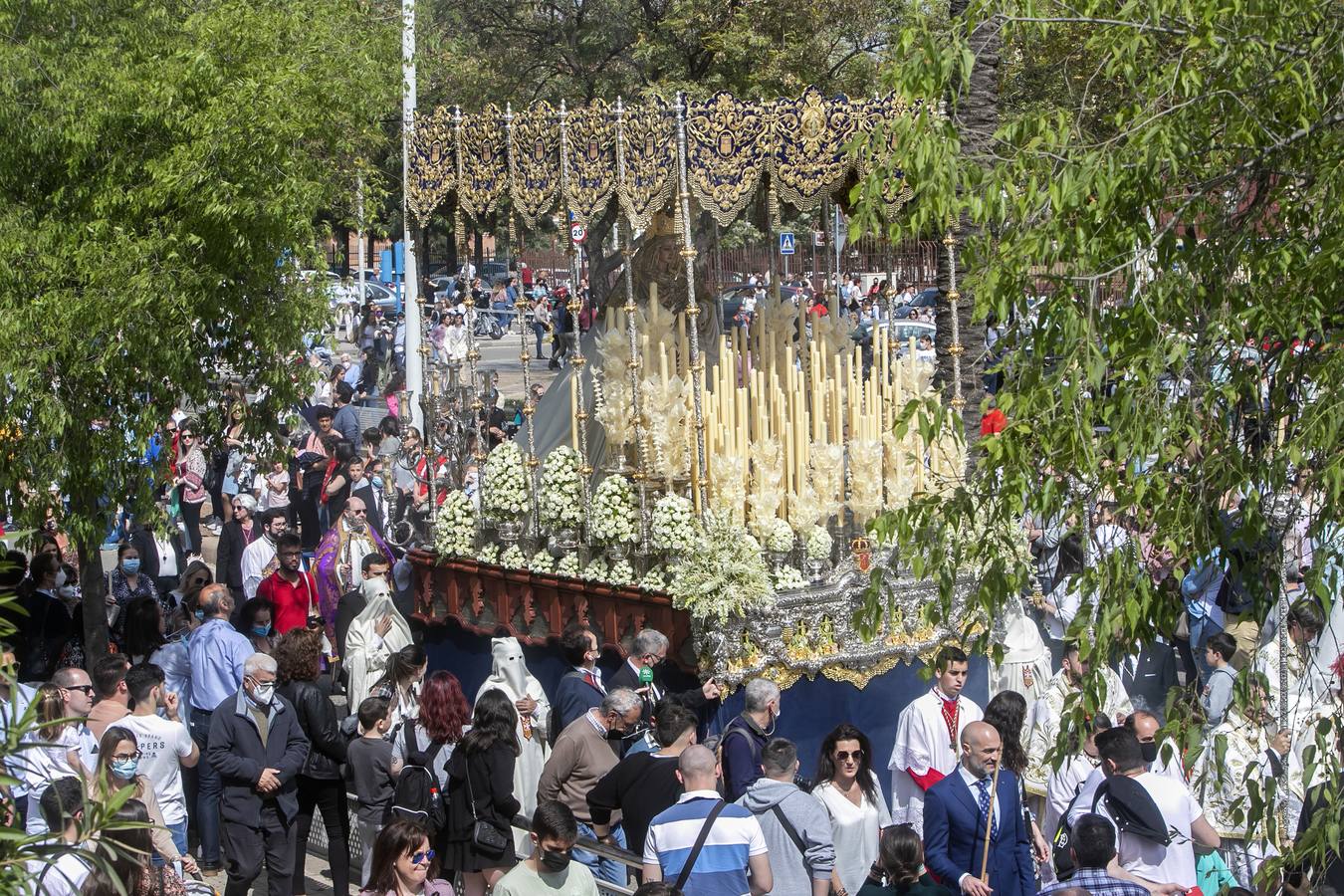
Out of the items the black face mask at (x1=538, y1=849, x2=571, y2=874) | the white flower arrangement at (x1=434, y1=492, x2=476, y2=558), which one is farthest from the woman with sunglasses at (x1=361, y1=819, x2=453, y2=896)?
the white flower arrangement at (x1=434, y1=492, x2=476, y2=558)

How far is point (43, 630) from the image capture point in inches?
446

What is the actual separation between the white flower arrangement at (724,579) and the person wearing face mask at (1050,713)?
179 centimetres

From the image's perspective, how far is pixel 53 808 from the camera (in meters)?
6.18

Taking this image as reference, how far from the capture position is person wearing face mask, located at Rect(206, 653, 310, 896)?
28.1 ft

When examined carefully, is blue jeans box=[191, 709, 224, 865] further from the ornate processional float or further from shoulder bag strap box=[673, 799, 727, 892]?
shoulder bag strap box=[673, 799, 727, 892]

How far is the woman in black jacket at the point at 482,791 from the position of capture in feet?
26.5

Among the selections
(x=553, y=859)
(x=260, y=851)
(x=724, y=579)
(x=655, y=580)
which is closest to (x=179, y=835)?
(x=260, y=851)

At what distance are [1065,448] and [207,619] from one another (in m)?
6.32

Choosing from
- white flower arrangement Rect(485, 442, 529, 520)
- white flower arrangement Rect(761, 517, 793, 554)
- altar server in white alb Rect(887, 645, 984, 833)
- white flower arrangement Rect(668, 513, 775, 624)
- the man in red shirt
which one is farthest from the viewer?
white flower arrangement Rect(485, 442, 529, 520)

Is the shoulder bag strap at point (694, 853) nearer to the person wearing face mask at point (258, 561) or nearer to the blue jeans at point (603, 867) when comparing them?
the blue jeans at point (603, 867)

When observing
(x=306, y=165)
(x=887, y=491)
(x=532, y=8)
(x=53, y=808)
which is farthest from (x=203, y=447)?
(x=532, y=8)

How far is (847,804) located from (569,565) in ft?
15.2

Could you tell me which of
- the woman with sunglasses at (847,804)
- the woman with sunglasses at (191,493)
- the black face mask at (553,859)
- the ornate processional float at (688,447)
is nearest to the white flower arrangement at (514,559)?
the ornate processional float at (688,447)

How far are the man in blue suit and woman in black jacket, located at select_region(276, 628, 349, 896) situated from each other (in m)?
3.16
